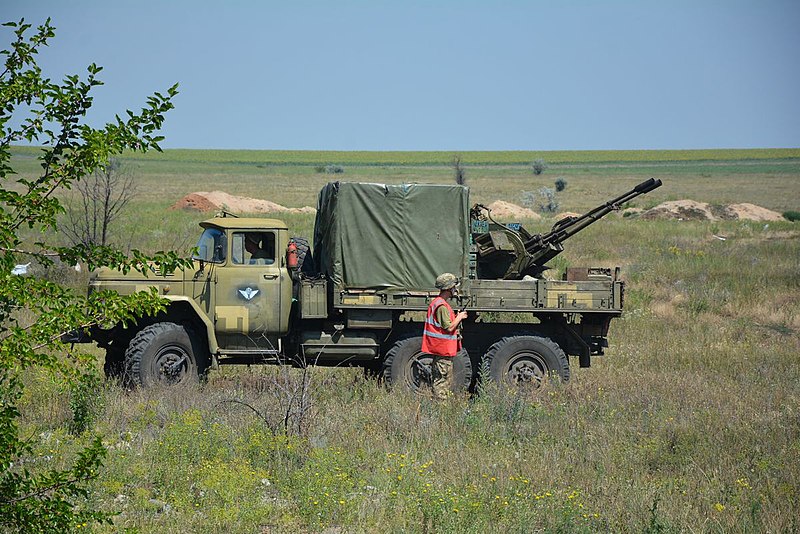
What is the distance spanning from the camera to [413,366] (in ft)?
35.8

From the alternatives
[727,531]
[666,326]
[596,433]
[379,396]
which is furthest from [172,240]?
[727,531]

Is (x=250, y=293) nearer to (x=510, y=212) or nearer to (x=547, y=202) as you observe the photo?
(x=510, y=212)

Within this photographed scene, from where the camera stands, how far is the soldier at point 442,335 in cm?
919

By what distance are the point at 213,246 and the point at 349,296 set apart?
70.1 inches

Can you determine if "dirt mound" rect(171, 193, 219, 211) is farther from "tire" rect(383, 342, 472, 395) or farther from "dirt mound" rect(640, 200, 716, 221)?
"tire" rect(383, 342, 472, 395)

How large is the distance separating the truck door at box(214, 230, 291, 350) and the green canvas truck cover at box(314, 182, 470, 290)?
69cm

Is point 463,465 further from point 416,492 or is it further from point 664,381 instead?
point 664,381

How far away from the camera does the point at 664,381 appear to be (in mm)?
11359

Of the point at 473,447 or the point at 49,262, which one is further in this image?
the point at 473,447

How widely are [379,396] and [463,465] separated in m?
2.69

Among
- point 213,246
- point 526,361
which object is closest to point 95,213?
point 213,246

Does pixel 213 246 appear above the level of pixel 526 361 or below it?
above

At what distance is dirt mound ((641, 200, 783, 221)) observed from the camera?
3534 cm

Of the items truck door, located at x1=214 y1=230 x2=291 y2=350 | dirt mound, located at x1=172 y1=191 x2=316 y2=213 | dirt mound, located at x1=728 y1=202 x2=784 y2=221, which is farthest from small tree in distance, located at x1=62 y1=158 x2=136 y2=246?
dirt mound, located at x1=728 y1=202 x2=784 y2=221
